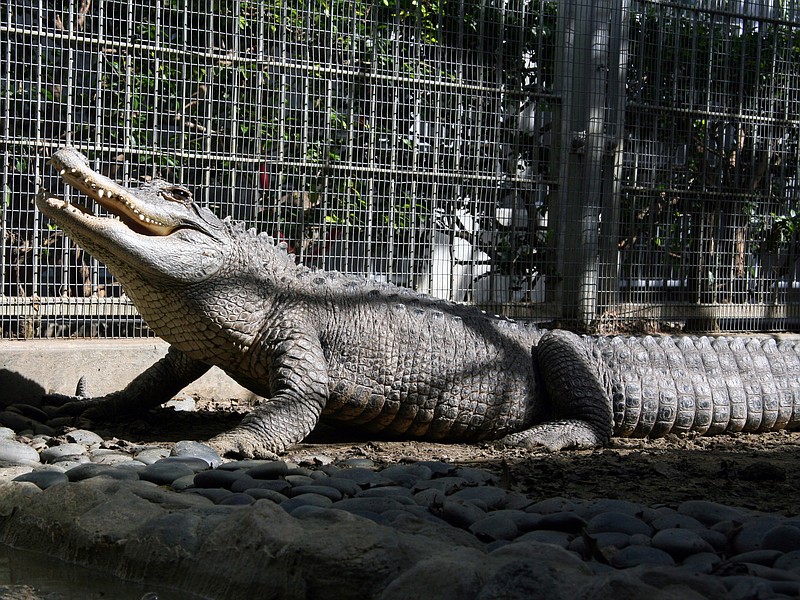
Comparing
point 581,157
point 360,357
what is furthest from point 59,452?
point 581,157

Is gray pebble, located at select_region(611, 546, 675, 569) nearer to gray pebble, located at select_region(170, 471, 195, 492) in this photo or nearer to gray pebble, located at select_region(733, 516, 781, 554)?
gray pebble, located at select_region(733, 516, 781, 554)

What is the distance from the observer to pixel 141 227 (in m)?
4.99

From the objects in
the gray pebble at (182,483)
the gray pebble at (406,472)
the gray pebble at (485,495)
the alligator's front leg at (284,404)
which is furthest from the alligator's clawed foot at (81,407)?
the gray pebble at (485,495)

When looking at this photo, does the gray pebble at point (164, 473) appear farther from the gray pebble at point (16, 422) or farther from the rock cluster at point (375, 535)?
the gray pebble at point (16, 422)

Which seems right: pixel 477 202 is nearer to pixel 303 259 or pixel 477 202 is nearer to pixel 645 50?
pixel 303 259

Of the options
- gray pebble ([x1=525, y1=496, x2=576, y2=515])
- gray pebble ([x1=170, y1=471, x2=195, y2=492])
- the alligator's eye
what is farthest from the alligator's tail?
the alligator's eye

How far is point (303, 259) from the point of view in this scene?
6.42m

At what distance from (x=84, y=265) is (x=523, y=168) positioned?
3.34m

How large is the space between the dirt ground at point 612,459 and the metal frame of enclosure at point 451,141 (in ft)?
3.51

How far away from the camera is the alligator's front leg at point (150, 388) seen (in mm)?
5523

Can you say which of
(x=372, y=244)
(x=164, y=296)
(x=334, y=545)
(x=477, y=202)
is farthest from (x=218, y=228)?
(x=334, y=545)

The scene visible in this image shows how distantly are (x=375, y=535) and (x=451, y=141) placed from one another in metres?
4.70

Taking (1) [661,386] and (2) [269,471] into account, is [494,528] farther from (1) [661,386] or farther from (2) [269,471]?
(1) [661,386]

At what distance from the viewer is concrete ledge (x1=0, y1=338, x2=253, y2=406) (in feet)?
18.4
